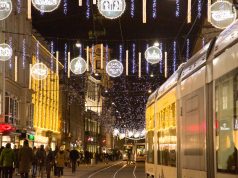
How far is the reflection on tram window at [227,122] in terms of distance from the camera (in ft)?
30.8

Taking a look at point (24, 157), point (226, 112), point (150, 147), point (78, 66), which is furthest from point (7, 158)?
point (226, 112)

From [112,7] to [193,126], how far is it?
8.78m

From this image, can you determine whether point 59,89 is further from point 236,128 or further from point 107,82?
point 236,128

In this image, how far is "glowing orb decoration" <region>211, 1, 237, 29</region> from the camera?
2125cm

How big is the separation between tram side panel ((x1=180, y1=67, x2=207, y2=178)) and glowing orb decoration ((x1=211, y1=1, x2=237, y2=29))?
293 inches

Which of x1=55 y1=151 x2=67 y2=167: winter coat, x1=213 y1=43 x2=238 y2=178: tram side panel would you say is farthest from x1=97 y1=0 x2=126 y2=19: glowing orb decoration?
x1=55 y1=151 x2=67 y2=167: winter coat

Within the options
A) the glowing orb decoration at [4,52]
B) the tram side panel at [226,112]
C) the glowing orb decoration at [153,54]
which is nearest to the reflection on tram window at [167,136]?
the tram side panel at [226,112]

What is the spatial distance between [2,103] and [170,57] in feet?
54.8

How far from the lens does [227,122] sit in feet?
32.3

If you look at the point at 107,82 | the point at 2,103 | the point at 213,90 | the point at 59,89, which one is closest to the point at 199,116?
the point at 213,90

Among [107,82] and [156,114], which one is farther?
[107,82]

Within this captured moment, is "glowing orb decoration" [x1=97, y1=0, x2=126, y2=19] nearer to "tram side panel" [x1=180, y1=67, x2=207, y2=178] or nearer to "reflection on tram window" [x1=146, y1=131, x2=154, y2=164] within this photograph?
"reflection on tram window" [x1=146, y1=131, x2=154, y2=164]

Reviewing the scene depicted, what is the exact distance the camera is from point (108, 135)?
5581 inches

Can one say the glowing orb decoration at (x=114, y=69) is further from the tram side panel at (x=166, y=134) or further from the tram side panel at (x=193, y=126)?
the tram side panel at (x=193, y=126)
